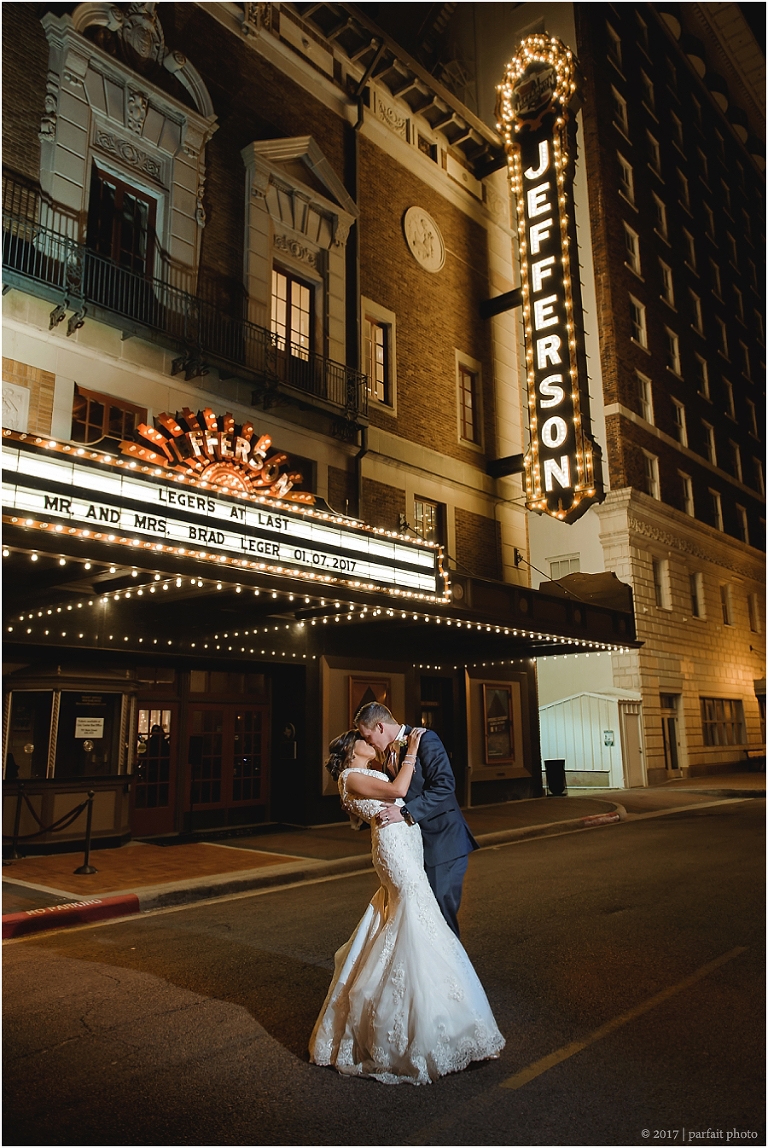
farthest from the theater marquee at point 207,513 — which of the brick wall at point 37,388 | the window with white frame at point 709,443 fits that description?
the window with white frame at point 709,443

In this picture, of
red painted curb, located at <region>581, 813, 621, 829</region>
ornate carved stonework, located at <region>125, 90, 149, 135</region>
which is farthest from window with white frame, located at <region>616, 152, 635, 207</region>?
red painted curb, located at <region>581, 813, 621, 829</region>

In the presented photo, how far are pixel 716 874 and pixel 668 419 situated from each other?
2401 centimetres

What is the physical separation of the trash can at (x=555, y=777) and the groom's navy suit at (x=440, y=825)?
16.8 metres

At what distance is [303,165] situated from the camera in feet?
56.9

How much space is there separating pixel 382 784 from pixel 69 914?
17.5 ft

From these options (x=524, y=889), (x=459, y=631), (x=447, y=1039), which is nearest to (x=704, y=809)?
(x=459, y=631)

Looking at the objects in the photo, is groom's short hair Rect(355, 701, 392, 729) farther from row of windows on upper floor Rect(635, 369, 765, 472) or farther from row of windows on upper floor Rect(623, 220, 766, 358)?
row of windows on upper floor Rect(623, 220, 766, 358)

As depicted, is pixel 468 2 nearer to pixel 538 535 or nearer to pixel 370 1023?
pixel 538 535

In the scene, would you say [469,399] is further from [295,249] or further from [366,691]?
[366,691]

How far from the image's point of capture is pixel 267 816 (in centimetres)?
1529

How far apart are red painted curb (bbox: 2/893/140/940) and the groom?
494cm

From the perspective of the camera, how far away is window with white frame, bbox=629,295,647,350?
96.4 feet

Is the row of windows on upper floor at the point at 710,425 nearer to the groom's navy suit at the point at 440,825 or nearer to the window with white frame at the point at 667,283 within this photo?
the window with white frame at the point at 667,283

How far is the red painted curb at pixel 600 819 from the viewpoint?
15.4 meters
